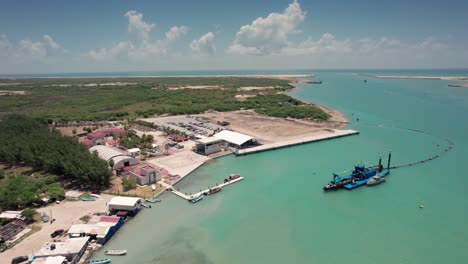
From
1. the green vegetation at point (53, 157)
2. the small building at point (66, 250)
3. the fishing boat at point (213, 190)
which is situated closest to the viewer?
the small building at point (66, 250)

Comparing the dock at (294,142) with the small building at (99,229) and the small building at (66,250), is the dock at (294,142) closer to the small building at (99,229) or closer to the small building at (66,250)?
the small building at (99,229)

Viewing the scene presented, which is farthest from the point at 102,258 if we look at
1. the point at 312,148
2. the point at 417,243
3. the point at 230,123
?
the point at 230,123

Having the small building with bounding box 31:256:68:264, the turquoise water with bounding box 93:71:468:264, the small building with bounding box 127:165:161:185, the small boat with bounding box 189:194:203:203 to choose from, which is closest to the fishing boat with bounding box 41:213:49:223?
the small building with bounding box 31:256:68:264


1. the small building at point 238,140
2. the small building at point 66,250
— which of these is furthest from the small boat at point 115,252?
the small building at point 238,140

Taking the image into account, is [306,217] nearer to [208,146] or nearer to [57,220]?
[208,146]

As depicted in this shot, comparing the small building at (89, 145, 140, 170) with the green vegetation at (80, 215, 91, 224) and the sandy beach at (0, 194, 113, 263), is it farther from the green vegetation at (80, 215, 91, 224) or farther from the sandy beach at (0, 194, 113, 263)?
the green vegetation at (80, 215, 91, 224)

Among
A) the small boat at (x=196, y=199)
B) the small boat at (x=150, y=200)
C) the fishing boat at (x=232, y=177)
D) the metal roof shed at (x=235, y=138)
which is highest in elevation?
the metal roof shed at (x=235, y=138)

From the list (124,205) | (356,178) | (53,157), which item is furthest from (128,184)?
(356,178)
